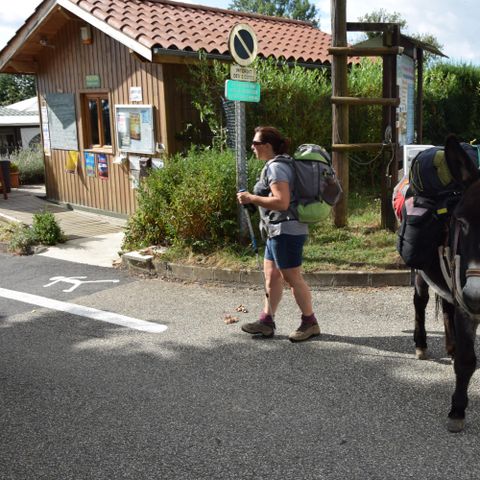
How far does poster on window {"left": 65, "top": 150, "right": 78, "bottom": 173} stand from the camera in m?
12.6

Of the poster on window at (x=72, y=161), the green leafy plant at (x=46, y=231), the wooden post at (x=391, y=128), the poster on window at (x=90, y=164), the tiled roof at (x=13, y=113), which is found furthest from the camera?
the tiled roof at (x=13, y=113)

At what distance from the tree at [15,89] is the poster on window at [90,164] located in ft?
166

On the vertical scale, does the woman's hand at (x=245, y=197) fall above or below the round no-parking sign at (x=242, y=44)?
below

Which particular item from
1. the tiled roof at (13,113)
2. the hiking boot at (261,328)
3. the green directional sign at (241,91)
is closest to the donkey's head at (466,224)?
the hiking boot at (261,328)

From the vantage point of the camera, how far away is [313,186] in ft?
15.4

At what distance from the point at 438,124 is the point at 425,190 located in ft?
37.9

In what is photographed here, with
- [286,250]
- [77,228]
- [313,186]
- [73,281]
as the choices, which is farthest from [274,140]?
[77,228]

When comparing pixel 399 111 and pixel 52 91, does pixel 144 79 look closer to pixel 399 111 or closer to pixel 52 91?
pixel 52 91

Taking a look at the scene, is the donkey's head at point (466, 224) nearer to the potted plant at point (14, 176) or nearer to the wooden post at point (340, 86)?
the wooden post at point (340, 86)

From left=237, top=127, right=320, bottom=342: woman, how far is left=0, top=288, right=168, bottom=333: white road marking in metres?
1.38

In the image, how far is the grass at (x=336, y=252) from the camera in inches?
267

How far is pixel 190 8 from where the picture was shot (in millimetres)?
12898

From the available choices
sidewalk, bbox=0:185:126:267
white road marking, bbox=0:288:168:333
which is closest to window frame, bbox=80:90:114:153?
sidewalk, bbox=0:185:126:267

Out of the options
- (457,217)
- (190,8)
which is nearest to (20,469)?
(457,217)
